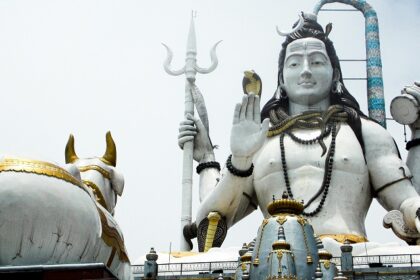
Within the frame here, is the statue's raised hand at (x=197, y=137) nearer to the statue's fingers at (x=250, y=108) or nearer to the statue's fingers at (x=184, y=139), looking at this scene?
the statue's fingers at (x=184, y=139)

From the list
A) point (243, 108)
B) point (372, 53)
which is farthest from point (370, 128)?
point (372, 53)

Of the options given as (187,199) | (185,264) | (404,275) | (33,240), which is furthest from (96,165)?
(187,199)

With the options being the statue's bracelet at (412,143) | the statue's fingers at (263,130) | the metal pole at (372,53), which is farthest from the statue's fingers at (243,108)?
the metal pole at (372,53)

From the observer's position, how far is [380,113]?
1925 centimetres

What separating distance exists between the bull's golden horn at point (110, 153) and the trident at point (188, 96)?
6.08 metres

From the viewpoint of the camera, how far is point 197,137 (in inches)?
680

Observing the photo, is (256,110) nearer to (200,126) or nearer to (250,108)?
(250,108)

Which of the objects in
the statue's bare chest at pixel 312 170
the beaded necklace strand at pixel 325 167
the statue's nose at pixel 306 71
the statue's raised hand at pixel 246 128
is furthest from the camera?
the statue's nose at pixel 306 71

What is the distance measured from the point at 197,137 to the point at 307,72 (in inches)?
106

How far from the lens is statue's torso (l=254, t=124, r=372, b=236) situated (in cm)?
1480

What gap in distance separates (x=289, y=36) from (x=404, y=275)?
5.91m

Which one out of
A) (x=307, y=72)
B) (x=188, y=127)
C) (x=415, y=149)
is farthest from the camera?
(x=188, y=127)

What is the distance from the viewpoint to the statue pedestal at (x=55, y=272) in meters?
7.10

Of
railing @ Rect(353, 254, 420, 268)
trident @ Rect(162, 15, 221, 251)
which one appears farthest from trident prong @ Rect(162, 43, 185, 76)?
railing @ Rect(353, 254, 420, 268)
